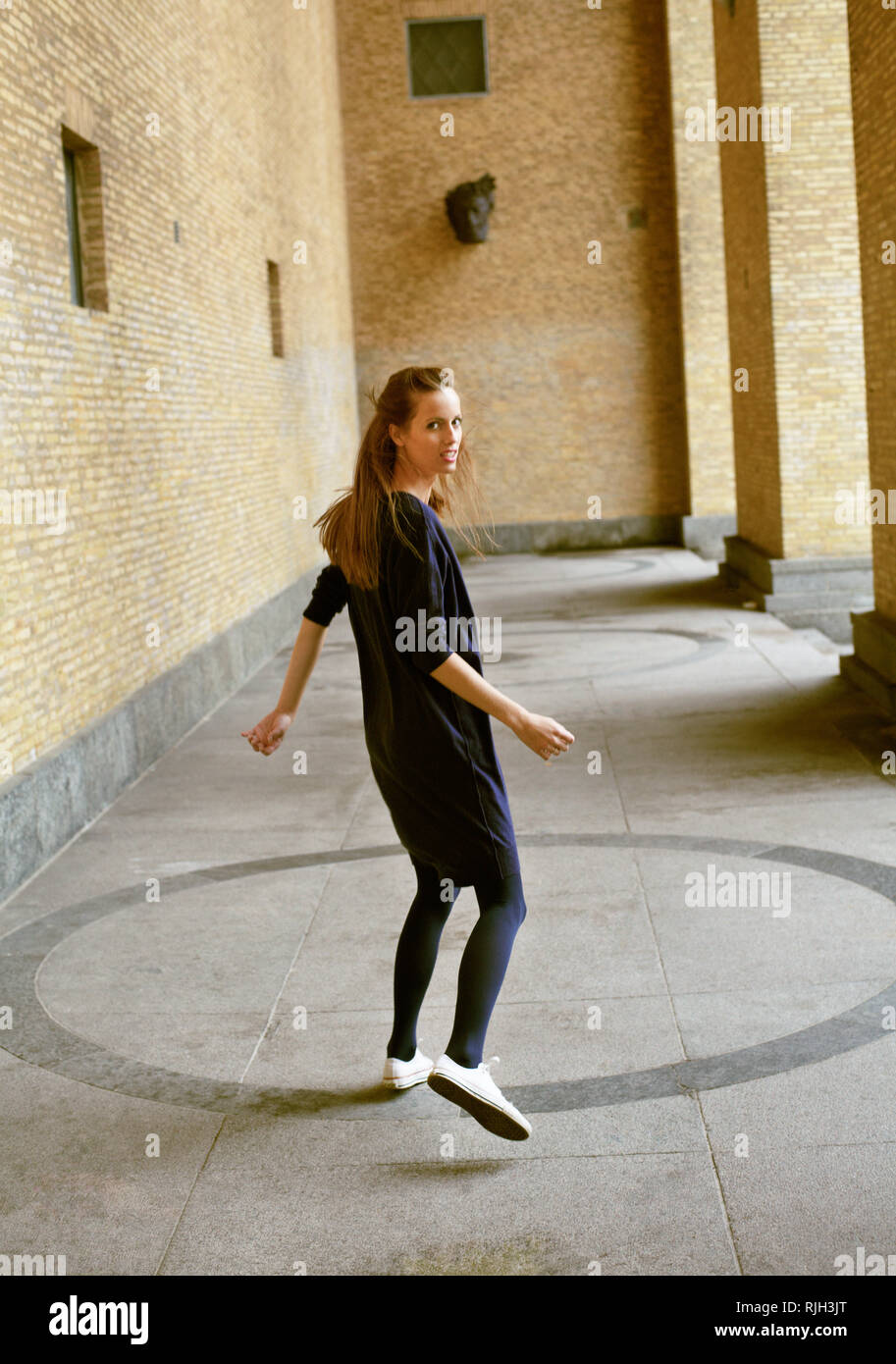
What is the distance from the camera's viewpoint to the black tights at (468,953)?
3.79 meters

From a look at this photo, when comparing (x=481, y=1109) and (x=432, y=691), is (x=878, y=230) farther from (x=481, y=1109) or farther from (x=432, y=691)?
(x=481, y=1109)

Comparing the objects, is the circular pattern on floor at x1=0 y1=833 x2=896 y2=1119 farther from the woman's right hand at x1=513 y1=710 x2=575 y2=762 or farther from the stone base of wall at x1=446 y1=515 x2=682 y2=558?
the stone base of wall at x1=446 y1=515 x2=682 y2=558

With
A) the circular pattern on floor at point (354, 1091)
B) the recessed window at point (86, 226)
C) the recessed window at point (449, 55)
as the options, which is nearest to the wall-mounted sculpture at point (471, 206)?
the recessed window at point (449, 55)

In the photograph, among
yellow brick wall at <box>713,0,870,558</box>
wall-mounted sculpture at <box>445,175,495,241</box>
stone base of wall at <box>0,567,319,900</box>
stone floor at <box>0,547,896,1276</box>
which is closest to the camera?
stone floor at <box>0,547,896,1276</box>

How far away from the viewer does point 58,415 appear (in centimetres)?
795

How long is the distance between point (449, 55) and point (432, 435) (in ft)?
73.5

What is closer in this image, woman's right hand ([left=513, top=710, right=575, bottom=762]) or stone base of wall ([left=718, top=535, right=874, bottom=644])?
woman's right hand ([left=513, top=710, right=575, bottom=762])

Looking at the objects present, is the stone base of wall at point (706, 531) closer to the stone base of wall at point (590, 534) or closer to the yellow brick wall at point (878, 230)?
the stone base of wall at point (590, 534)

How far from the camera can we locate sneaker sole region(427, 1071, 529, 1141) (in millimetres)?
3688

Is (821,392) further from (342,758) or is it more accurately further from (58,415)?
(58,415)

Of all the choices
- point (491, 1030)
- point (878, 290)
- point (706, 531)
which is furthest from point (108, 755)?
point (706, 531)

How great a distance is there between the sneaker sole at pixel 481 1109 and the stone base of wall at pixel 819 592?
11170 millimetres

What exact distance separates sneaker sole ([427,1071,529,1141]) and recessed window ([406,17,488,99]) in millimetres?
22940

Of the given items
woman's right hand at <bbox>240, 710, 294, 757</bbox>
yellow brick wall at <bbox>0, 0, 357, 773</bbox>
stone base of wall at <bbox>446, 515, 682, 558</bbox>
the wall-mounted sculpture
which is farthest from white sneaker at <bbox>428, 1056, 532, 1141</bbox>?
the wall-mounted sculpture
